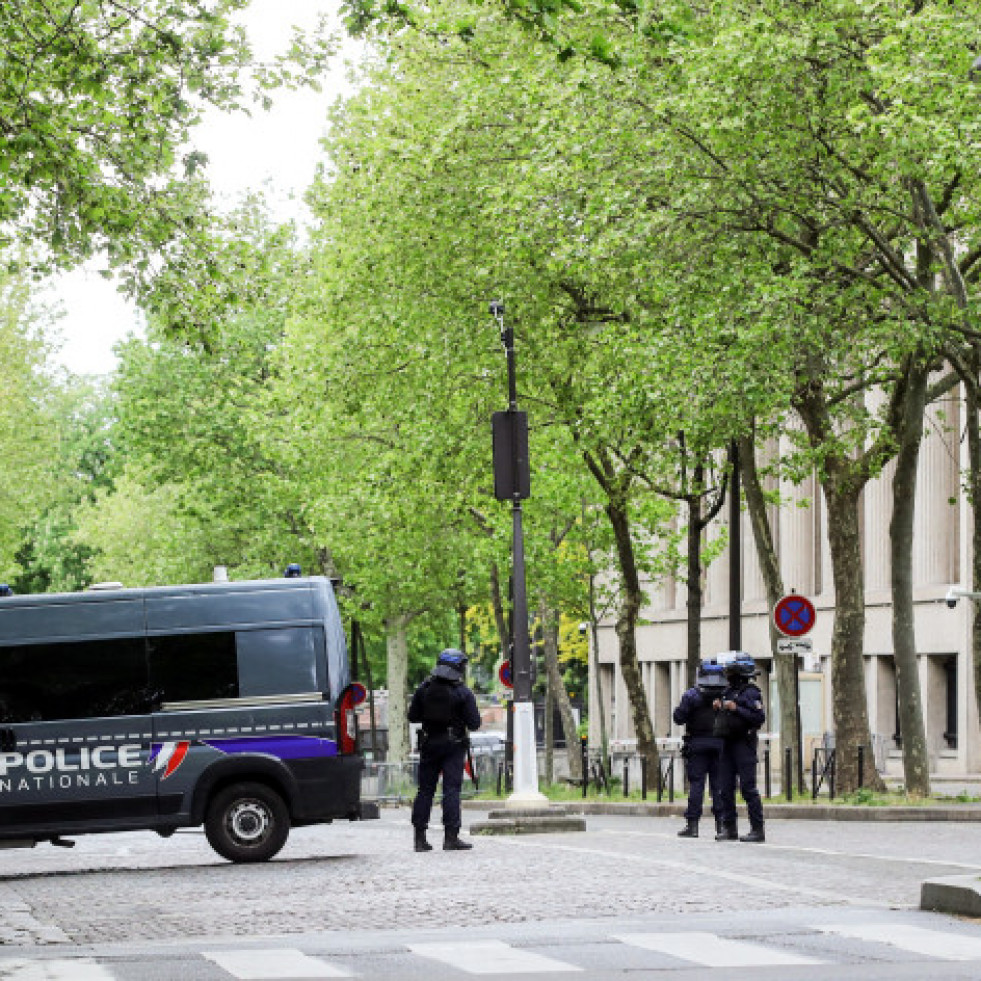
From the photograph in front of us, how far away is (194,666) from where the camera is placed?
60.7 feet

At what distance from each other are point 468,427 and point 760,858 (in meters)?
19.9

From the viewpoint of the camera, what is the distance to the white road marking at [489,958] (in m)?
9.98

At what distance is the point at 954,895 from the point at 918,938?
4.88 feet

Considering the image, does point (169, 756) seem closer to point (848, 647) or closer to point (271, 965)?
point (271, 965)

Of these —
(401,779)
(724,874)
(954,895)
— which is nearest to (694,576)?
(401,779)

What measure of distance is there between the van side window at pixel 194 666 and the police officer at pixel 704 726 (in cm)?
433

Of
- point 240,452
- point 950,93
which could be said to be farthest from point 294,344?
point 950,93

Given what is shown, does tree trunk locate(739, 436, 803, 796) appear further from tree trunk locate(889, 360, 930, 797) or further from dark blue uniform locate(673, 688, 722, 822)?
dark blue uniform locate(673, 688, 722, 822)

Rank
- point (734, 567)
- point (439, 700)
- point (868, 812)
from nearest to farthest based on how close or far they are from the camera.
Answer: point (439, 700) < point (868, 812) < point (734, 567)

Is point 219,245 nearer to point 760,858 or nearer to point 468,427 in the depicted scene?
point 760,858

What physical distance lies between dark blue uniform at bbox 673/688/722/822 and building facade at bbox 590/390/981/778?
670 inches

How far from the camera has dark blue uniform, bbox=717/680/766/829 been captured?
20.2 m

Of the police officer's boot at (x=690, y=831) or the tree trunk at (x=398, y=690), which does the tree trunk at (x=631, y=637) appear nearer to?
the police officer's boot at (x=690, y=831)

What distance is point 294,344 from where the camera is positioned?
50.1 metres
